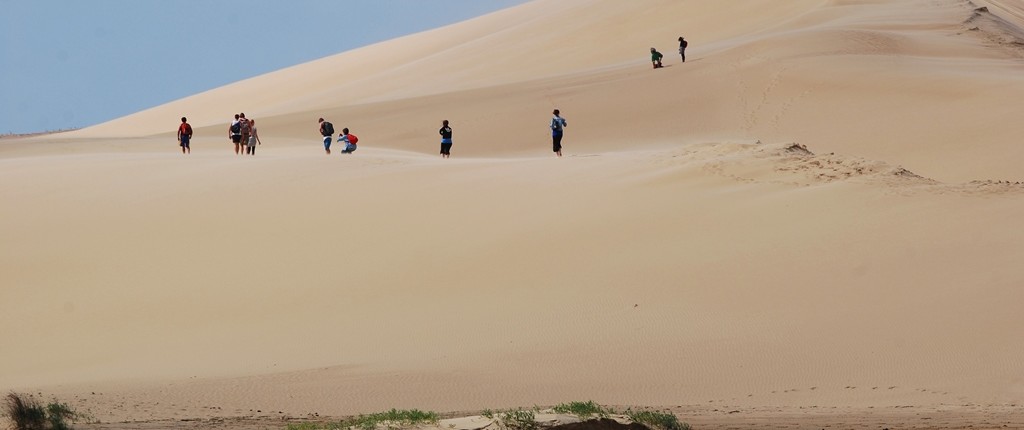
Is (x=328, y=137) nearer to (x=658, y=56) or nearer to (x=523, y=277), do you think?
(x=523, y=277)

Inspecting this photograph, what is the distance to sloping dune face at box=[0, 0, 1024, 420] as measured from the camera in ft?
34.5

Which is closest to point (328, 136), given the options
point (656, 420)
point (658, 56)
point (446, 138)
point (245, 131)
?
point (245, 131)

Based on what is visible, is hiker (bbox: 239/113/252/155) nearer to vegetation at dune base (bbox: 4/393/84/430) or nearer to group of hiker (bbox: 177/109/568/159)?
group of hiker (bbox: 177/109/568/159)

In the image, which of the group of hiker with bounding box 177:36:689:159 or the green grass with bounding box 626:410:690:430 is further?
the group of hiker with bounding box 177:36:689:159

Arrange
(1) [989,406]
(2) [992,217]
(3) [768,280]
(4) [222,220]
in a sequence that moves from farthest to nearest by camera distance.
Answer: (4) [222,220] → (2) [992,217] → (3) [768,280] → (1) [989,406]

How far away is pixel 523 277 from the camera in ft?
44.8

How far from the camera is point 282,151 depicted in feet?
87.8

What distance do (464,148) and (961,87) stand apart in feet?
33.0

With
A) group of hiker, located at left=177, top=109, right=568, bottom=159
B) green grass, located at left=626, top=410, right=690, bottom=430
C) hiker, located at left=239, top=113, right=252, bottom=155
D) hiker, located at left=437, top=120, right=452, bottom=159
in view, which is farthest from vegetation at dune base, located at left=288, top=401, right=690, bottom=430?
hiker, located at left=239, top=113, right=252, bottom=155

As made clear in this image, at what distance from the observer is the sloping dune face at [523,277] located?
10516mm

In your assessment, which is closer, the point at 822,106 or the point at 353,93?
the point at 822,106

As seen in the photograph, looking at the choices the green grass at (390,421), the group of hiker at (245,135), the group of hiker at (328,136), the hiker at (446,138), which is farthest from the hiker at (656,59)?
the green grass at (390,421)

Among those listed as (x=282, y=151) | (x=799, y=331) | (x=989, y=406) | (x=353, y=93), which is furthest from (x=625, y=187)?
(x=353, y=93)

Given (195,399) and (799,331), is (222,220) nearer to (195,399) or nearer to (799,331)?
(195,399)
